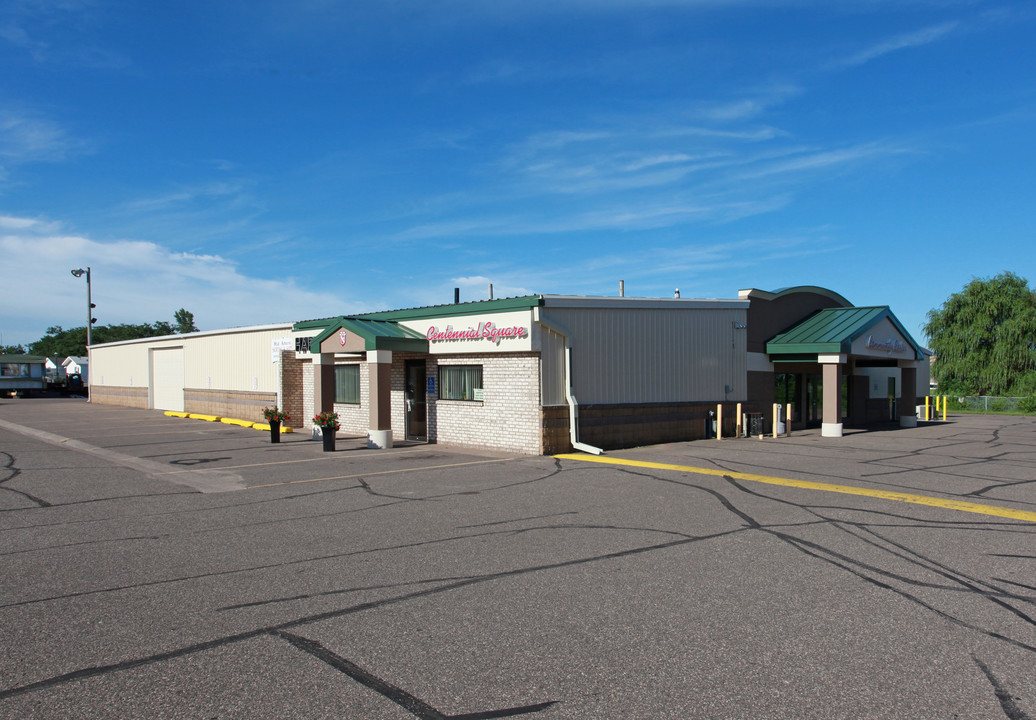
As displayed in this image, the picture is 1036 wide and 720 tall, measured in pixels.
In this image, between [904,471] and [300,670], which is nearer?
[300,670]

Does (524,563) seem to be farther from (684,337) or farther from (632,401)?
(684,337)

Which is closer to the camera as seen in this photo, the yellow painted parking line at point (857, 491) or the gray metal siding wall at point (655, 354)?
the yellow painted parking line at point (857, 491)

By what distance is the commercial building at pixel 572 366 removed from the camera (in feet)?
58.7

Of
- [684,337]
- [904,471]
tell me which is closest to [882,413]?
[684,337]

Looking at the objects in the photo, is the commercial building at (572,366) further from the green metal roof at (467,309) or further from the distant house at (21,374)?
the distant house at (21,374)

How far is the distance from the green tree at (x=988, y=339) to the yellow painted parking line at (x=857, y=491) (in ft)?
136

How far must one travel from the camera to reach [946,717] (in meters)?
4.03

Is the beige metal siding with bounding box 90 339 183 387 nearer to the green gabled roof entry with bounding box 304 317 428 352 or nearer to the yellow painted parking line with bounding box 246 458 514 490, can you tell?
the green gabled roof entry with bounding box 304 317 428 352

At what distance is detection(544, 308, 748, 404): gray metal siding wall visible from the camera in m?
18.3

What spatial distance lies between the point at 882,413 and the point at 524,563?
28.0 metres

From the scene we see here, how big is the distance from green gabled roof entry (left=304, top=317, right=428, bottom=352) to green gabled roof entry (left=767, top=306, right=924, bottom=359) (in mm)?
11319

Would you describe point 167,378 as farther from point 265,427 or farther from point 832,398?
point 832,398

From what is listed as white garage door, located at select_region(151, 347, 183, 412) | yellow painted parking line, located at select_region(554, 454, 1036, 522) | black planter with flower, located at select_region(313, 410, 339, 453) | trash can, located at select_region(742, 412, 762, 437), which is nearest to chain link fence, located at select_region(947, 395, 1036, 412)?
trash can, located at select_region(742, 412, 762, 437)

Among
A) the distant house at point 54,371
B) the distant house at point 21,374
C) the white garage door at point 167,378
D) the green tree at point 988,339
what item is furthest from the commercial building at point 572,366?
the distant house at point 54,371
